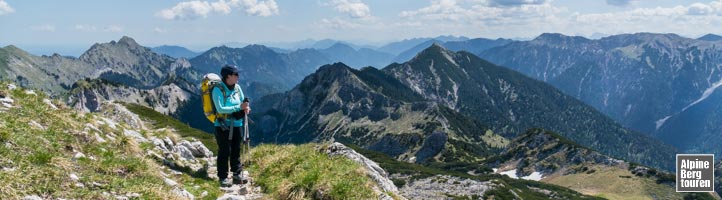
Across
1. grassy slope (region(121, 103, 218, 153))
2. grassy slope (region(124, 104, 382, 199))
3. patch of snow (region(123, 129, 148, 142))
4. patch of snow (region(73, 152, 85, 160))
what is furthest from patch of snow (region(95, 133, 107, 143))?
grassy slope (region(121, 103, 218, 153))

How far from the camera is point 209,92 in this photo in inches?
574

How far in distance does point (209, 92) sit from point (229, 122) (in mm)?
1174

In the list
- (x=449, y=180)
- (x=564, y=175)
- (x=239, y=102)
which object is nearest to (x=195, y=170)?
(x=239, y=102)

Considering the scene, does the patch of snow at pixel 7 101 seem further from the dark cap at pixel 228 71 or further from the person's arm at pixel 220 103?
the dark cap at pixel 228 71

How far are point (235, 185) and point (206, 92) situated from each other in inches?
130

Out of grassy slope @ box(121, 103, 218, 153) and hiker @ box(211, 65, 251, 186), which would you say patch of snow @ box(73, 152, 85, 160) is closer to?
hiker @ box(211, 65, 251, 186)

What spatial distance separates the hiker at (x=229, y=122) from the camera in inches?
571

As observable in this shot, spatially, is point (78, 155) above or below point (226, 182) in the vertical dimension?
above

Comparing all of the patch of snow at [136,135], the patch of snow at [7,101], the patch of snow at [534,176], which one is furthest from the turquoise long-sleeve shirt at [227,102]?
the patch of snow at [534,176]

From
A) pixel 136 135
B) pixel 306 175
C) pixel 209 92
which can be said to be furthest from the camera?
pixel 136 135

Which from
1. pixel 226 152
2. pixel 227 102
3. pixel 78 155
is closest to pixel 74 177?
pixel 78 155

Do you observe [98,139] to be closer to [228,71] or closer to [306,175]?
[228,71]

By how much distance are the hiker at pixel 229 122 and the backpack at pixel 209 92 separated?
0.13 meters

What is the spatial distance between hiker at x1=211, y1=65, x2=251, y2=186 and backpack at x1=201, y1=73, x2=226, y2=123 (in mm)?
130
